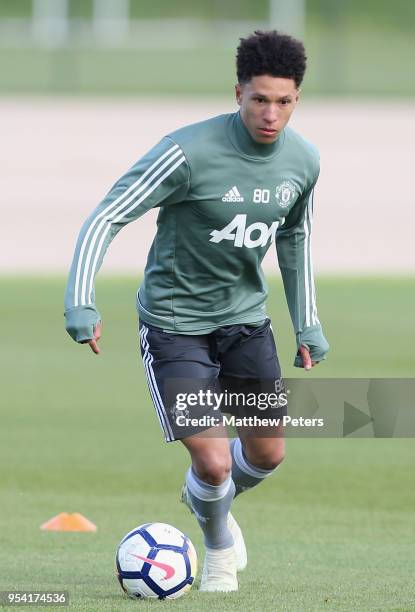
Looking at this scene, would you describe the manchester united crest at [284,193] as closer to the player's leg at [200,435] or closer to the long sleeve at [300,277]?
the long sleeve at [300,277]

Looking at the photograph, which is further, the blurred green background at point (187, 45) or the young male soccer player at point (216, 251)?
the blurred green background at point (187, 45)

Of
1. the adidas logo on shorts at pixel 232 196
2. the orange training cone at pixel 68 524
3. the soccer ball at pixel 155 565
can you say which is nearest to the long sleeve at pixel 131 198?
the adidas logo on shorts at pixel 232 196

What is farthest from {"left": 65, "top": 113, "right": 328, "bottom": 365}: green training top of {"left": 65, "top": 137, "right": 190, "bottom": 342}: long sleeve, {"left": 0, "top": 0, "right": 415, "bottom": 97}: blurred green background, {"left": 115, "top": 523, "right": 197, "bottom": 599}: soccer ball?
{"left": 0, "top": 0, "right": 415, "bottom": 97}: blurred green background

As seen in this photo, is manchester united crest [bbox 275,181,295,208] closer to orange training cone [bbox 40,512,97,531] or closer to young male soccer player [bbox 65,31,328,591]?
young male soccer player [bbox 65,31,328,591]

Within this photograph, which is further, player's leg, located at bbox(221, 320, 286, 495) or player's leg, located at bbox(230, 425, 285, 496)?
player's leg, located at bbox(230, 425, 285, 496)

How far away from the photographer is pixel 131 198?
6.62 meters

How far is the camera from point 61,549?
8.04 meters

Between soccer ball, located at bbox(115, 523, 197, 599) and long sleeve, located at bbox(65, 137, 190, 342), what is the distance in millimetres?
1212

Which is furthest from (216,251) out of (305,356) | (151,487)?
(151,487)

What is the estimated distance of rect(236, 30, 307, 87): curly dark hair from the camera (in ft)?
21.8

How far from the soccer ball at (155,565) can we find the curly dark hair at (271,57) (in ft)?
7.06

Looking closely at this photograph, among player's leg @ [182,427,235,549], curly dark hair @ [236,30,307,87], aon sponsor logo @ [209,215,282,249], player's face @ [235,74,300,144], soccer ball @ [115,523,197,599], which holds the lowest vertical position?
soccer ball @ [115,523,197,599]

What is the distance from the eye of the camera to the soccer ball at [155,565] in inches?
261

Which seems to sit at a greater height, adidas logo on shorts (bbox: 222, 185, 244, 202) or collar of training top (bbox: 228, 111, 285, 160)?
collar of training top (bbox: 228, 111, 285, 160)
